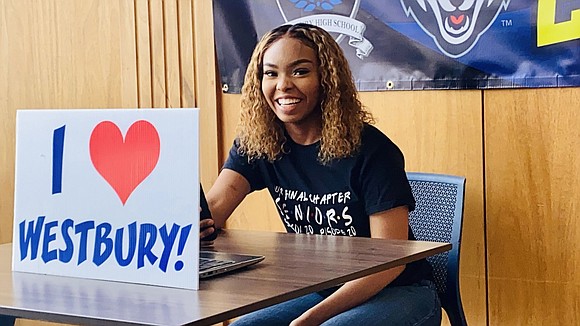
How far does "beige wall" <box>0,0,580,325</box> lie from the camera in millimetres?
2541

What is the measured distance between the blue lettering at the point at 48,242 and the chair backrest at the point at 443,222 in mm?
1076

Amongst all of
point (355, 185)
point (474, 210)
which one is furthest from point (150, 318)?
point (474, 210)

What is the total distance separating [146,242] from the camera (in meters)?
1.51

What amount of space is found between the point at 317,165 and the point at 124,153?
69cm

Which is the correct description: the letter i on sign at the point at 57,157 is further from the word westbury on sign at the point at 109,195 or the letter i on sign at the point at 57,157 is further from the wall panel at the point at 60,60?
the wall panel at the point at 60,60

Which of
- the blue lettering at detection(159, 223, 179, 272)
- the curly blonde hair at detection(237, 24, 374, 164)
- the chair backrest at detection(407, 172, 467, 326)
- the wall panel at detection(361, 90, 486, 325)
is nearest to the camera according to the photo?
the blue lettering at detection(159, 223, 179, 272)

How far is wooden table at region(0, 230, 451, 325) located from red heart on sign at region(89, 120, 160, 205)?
166 millimetres

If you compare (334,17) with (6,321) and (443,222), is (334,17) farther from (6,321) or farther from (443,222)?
(6,321)

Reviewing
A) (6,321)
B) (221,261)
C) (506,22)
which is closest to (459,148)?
(506,22)

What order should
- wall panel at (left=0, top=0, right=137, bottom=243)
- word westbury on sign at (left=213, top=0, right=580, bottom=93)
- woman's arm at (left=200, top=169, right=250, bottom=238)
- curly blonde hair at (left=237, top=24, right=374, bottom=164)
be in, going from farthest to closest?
1. wall panel at (left=0, top=0, right=137, bottom=243)
2. word westbury on sign at (left=213, top=0, right=580, bottom=93)
3. woman's arm at (left=200, top=169, right=250, bottom=238)
4. curly blonde hair at (left=237, top=24, right=374, bottom=164)

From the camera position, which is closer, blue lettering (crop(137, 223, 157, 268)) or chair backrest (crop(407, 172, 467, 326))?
blue lettering (crop(137, 223, 157, 268))

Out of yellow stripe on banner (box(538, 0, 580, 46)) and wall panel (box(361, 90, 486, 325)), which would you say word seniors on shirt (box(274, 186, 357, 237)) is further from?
yellow stripe on banner (box(538, 0, 580, 46))

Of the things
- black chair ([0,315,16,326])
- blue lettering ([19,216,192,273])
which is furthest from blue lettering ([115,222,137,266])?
black chair ([0,315,16,326])

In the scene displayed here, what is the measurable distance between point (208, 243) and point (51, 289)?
1.50ft
